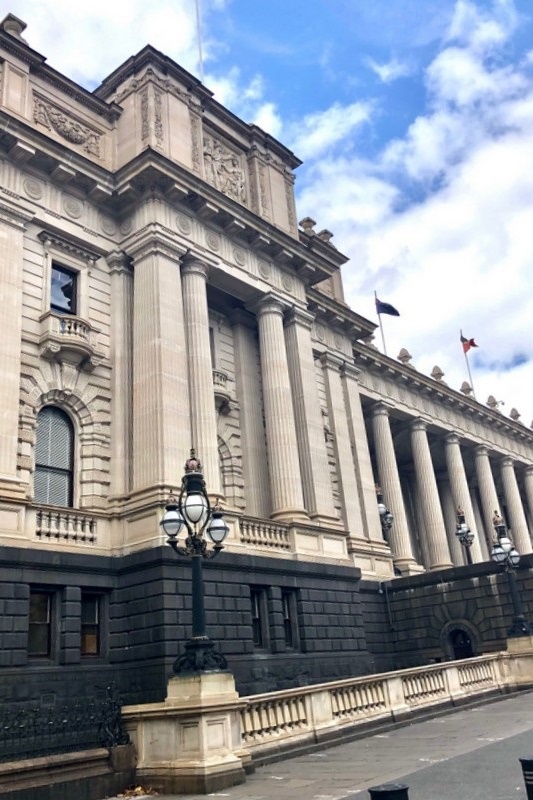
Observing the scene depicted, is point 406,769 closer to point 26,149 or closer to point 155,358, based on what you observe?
point 155,358

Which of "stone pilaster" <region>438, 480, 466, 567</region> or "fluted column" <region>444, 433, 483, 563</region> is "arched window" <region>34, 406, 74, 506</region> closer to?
"fluted column" <region>444, 433, 483, 563</region>

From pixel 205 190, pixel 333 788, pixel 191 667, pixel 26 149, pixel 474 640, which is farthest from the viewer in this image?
pixel 474 640

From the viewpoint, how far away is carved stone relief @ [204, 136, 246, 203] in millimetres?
29266

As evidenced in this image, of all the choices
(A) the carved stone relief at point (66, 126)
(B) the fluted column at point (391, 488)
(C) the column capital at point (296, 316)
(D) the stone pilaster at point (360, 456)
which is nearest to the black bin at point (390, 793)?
(A) the carved stone relief at point (66, 126)

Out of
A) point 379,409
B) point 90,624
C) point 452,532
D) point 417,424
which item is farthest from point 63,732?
point 452,532

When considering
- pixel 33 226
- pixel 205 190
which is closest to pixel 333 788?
pixel 33 226

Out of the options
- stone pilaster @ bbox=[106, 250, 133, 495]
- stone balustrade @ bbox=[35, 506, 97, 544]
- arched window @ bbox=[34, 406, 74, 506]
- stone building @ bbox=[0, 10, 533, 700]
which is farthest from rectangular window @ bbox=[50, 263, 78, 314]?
stone balustrade @ bbox=[35, 506, 97, 544]

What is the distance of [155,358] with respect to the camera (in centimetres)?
2352

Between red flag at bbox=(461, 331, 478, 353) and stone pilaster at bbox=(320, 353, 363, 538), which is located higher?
red flag at bbox=(461, 331, 478, 353)

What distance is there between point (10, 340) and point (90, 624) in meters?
8.24

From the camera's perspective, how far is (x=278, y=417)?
1089 inches

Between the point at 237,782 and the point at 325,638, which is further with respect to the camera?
the point at 325,638

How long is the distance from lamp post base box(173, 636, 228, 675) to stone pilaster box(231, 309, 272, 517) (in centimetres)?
1322

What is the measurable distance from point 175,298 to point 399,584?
16.5 meters
